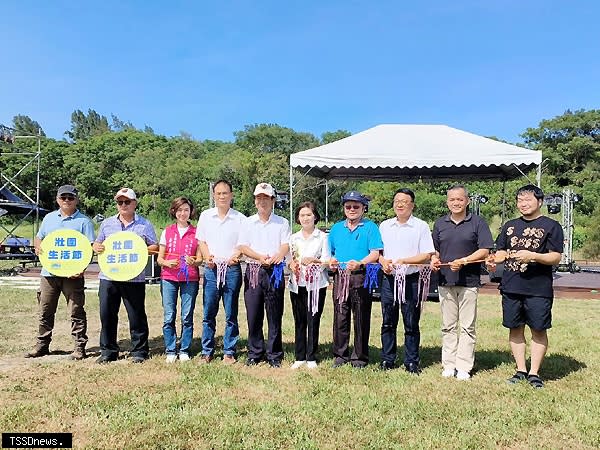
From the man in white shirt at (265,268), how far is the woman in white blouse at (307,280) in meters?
0.13

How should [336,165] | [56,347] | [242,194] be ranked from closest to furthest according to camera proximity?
[56,347] < [336,165] < [242,194]

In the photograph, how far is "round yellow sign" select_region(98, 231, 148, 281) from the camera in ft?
15.3

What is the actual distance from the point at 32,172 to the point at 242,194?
1522 cm

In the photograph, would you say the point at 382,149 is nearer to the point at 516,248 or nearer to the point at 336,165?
the point at 336,165

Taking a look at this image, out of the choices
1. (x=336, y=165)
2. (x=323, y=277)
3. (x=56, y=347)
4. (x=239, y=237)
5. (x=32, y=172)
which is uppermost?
(x=32, y=172)

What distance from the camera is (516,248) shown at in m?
4.15

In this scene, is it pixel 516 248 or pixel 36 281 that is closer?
pixel 516 248

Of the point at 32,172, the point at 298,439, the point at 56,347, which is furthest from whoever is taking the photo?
the point at 32,172

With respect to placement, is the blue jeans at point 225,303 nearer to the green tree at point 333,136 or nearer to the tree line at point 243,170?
the tree line at point 243,170

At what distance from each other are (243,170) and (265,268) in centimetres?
2836

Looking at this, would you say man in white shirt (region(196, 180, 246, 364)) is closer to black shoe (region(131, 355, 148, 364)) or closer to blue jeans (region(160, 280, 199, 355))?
blue jeans (region(160, 280, 199, 355))

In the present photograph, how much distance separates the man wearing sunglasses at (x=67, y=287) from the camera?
4.88 metres

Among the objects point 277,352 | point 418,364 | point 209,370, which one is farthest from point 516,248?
point 209,370

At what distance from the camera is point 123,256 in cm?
467
